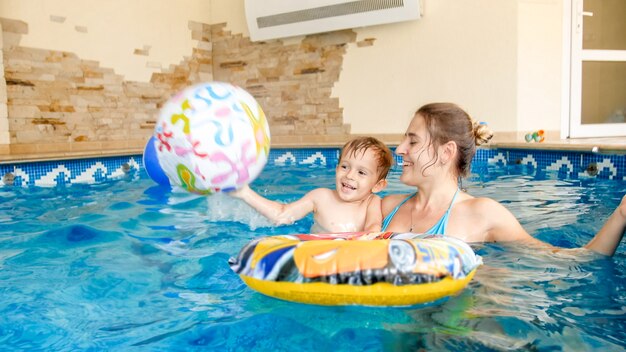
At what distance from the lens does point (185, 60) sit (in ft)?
31.3

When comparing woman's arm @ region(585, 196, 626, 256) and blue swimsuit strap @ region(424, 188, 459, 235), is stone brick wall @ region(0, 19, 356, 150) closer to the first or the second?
blue swimsuit strap @ region(424, 188, 459, 235)

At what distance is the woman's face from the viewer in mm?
2217

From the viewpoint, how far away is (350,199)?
253 centimetres

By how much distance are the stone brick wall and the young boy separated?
601 cm

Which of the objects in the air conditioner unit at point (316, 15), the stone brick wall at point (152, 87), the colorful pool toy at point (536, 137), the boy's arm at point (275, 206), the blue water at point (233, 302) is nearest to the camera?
the blue water at point (233, 302)

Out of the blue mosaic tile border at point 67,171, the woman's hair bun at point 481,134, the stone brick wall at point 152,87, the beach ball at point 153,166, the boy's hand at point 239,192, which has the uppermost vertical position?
the stone brick wall at point 152,87

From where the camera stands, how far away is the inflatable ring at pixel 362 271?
1512 millimetres

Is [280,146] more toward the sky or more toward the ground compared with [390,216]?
more toward the sky

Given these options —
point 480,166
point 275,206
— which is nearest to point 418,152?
point 275,206

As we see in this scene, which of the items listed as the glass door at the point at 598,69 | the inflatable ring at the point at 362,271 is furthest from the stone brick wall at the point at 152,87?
the inflatable ring at the point at 362,271

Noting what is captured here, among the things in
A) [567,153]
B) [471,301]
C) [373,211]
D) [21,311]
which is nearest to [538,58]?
[567,153]

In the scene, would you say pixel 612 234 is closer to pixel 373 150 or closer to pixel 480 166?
pixel 373 150

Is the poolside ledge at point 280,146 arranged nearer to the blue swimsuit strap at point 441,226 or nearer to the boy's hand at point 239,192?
the blue swimsuit strap at point 441,226

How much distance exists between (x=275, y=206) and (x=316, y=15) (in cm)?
648
